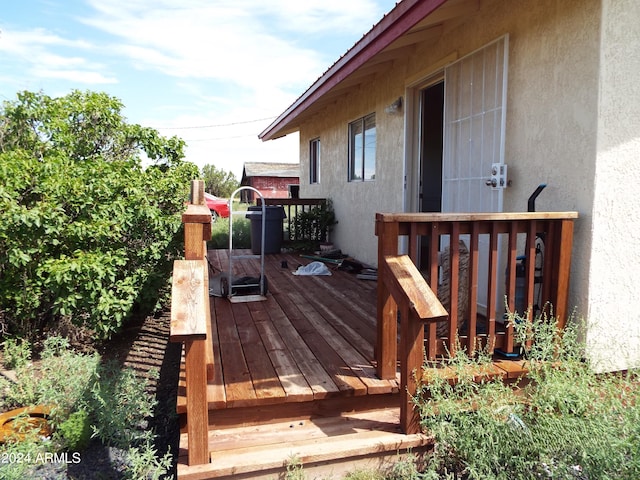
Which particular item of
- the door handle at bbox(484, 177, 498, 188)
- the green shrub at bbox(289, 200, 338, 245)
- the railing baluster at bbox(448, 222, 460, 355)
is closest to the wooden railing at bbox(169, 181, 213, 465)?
the railing baluster at bbox(448, 222, 460, 355)

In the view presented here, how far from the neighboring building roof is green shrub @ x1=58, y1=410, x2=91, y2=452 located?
30392 millimetres

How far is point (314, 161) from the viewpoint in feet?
34.0

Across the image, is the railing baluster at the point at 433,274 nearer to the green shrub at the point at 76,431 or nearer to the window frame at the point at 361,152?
the green shrub at the point at 76,431

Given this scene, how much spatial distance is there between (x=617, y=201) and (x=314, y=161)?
→ 8.05 meters

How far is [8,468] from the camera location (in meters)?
2.18

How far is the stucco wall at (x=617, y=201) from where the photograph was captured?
103 inches

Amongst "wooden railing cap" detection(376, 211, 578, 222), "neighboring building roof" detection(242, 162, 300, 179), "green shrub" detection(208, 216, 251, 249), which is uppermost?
"neighboring building roof" detection(242, 162, 300, 179)

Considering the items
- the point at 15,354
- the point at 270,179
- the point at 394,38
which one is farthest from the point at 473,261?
the point at 270,179

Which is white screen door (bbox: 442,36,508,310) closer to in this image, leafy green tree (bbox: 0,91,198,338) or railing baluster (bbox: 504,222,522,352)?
railing baluster (bbox: 504,222,522,352)

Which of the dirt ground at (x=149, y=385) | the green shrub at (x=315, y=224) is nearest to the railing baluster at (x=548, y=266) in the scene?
the dirt ground at (x=149, y=385)

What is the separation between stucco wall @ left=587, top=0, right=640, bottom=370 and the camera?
8.55ft

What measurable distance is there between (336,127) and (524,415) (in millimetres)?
6741

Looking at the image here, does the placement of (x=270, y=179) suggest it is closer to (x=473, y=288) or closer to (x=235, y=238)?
(x=235, y=238)

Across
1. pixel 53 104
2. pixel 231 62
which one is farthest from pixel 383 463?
pixel 231 62
